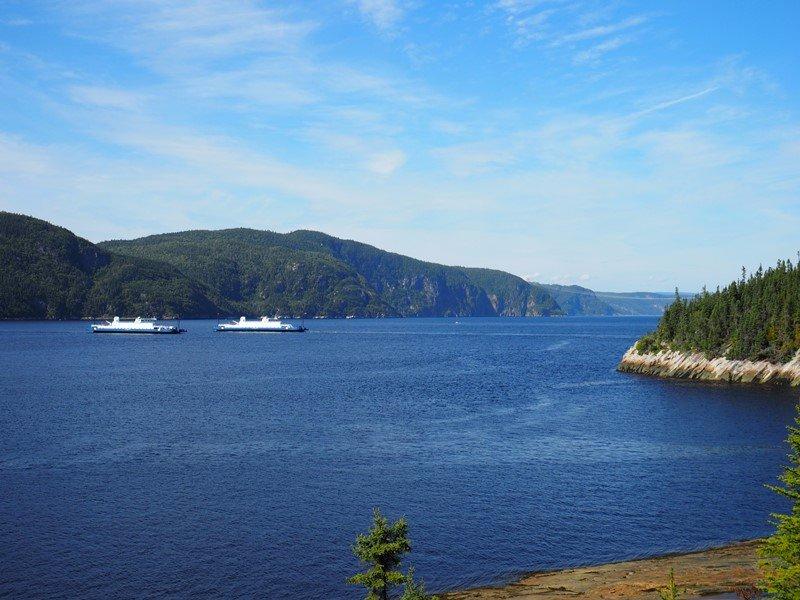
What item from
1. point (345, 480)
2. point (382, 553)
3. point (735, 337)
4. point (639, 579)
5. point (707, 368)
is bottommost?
point (345, 480)

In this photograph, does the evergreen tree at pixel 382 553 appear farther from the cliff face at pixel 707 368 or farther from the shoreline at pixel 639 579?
the cliff face at pixel 707 368

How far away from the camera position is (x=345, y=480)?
5234 centimetres

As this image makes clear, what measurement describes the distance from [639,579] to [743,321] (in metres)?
100

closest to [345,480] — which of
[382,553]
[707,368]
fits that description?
[382,553]

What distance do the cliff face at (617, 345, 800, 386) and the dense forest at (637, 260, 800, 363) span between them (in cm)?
161

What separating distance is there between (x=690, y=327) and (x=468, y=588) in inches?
4308

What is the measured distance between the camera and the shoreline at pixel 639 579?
101ft

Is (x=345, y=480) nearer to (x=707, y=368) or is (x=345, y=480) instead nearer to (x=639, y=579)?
(x=639, y=579)

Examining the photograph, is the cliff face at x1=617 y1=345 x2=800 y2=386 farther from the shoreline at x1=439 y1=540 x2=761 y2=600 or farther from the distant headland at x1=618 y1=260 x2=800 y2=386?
the shoreline at x1=439 y1=540 x2=761 y2=600

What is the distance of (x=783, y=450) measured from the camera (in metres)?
63.2

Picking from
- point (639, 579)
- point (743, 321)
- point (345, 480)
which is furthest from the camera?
point (743, 321)

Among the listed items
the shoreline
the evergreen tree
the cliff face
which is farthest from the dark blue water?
the cliff face

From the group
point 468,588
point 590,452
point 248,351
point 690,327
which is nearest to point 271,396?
point 590,452

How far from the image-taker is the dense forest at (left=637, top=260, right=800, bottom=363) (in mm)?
114750
